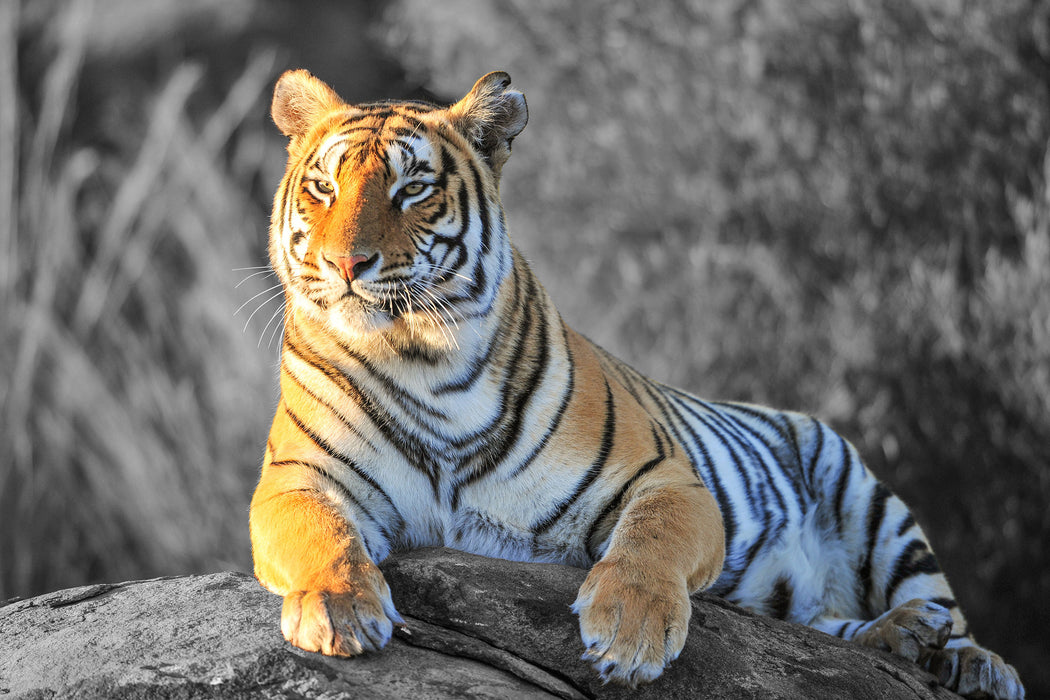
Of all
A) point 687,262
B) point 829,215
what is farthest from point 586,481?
point 687,262

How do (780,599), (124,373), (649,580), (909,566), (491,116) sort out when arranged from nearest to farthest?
(649,580) → (491,116) → (780,599) → (909,566) → (124,373)

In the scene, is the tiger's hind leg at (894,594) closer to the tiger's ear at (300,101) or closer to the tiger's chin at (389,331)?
the tiger's chin at (389,331)

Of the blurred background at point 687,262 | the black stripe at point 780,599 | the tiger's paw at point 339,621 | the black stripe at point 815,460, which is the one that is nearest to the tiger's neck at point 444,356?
the tiger's paw at point 339,621

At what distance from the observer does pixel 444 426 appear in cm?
231

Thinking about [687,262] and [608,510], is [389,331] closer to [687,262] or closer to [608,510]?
[608,510]

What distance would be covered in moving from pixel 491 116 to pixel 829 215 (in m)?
3.80

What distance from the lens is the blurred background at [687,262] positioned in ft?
17.2

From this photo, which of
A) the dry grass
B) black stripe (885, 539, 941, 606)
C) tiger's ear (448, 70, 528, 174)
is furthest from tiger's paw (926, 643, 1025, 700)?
the dry grass

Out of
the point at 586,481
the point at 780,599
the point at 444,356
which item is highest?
the point at 444,356

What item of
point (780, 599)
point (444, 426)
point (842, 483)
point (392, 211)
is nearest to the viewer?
point (392, 211)

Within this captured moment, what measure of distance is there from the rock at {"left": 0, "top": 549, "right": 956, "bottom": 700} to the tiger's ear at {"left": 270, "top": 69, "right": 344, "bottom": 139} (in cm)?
112

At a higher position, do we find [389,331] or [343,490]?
[389,331]

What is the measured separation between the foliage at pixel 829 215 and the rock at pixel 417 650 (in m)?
3.07

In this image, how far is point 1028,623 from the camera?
501 centimetres
